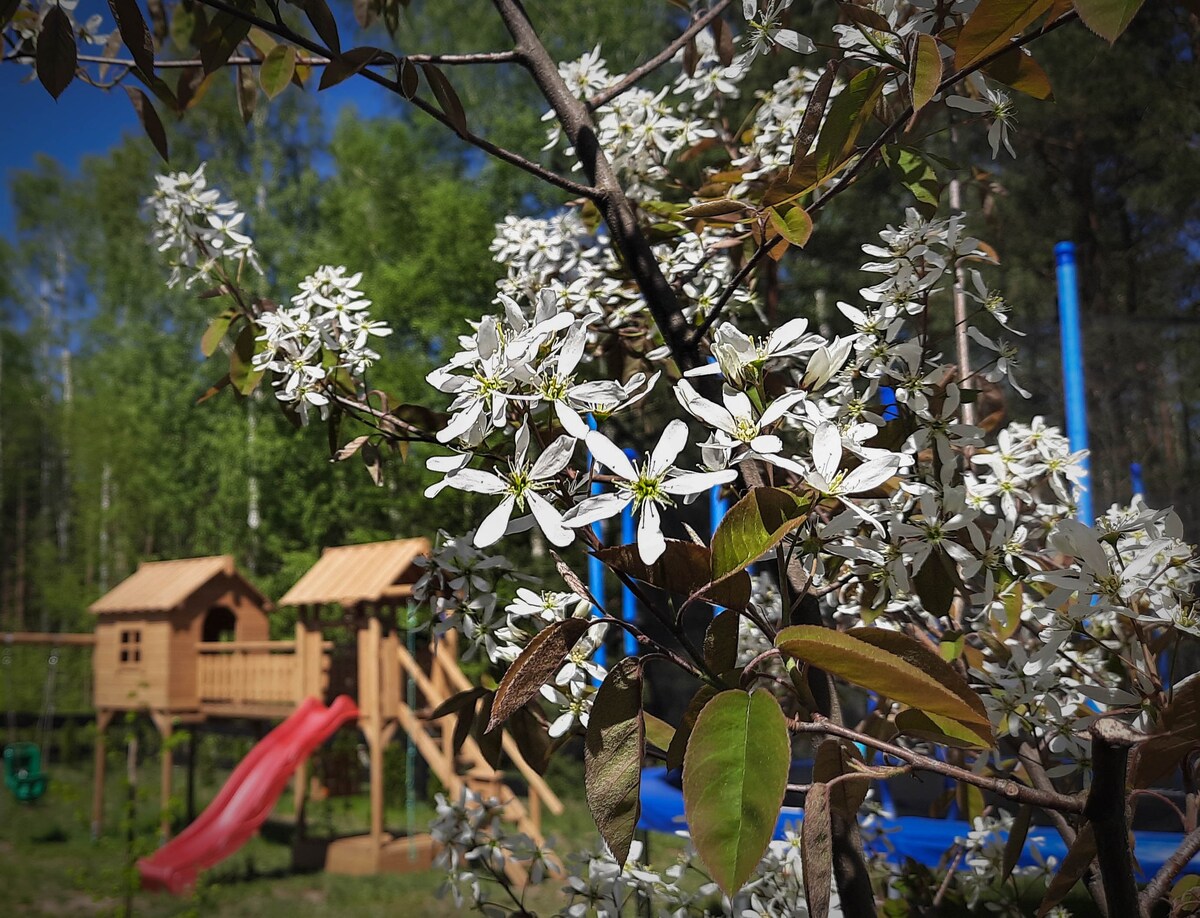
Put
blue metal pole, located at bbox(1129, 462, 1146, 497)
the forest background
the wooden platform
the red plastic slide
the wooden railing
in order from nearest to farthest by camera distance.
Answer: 1. blue metal pole, located at bbox(1129, 462, 1146, 497)
2. the forest background
3. the red plastic slide
4. the wooden platform
5. the wooden railing

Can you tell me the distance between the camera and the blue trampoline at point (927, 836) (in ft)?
3.54

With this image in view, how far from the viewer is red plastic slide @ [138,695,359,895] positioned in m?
3.34

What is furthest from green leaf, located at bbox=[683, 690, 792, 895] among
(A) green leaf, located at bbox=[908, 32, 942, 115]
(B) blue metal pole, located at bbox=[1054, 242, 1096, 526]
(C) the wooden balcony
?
(C) the wooden balcony

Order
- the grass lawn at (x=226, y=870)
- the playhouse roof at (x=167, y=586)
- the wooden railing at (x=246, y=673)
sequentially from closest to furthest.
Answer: the grass lawn at (x=226, y=870)
the wooden railing at (x=246, y=673)
the playhouse roof at (x=167, y=586)

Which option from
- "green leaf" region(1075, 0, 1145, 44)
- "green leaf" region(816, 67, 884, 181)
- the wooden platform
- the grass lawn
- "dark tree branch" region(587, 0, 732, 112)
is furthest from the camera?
the wooden platform

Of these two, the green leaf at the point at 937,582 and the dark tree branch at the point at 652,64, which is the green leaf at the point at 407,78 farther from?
the green leaf at the point at 937,582

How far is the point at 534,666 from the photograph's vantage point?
37cm

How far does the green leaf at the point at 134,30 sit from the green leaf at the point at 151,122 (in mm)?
175

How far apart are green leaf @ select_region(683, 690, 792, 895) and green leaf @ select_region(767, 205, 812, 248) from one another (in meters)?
0.21

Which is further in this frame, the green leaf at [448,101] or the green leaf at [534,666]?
the green leaf at [448,101]

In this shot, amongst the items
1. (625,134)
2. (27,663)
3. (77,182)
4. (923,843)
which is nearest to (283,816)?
(27,663)

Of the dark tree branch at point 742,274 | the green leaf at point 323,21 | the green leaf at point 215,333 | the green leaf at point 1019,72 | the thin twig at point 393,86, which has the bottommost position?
the dark tree branch at point 742,274

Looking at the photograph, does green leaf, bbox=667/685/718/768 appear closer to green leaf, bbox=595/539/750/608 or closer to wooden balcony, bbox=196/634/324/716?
green leaf, bbox=595/539/750/608

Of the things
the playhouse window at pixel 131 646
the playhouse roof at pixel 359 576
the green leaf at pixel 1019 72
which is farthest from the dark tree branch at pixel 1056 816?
the playhouse window at pixel 131 646
